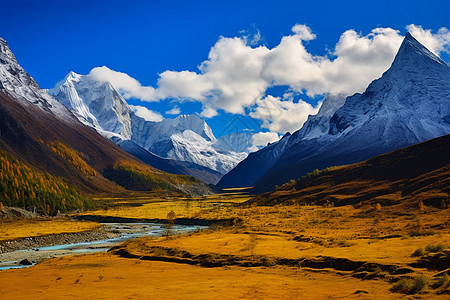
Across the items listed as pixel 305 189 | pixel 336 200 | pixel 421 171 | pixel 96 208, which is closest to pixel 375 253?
pixel 336 200

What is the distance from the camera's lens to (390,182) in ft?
343

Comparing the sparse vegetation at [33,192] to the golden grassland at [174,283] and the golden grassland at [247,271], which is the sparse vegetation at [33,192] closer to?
the golden grassland at [247,271]

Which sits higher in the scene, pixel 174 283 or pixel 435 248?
pixel 435 248

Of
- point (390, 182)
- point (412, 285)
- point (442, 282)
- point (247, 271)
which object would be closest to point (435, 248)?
point (442, 282)

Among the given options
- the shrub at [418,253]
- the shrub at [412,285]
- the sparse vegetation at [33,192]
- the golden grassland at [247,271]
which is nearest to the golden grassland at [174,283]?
the golden grassland at [247,271]

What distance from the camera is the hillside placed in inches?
3234

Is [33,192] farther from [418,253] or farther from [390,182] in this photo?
[418,253]

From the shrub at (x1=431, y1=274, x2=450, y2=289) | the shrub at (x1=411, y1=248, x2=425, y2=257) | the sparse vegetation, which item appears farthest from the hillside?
the sparse vegetation

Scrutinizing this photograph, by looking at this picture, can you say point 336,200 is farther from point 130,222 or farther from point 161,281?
point 161,281

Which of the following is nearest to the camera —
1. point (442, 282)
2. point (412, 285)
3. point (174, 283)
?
point (442, 282)

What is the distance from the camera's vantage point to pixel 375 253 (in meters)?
34.3

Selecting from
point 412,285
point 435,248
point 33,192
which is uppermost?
point 435,248

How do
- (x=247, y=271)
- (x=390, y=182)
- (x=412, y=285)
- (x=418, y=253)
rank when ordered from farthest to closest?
(x=390, y=182) → (x=247, y=271) → (x=418, y=253) → (x=412, y=285)

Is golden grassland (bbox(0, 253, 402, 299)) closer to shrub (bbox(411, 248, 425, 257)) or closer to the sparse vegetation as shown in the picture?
shrub (bbox(411, 248, 425, 257))
